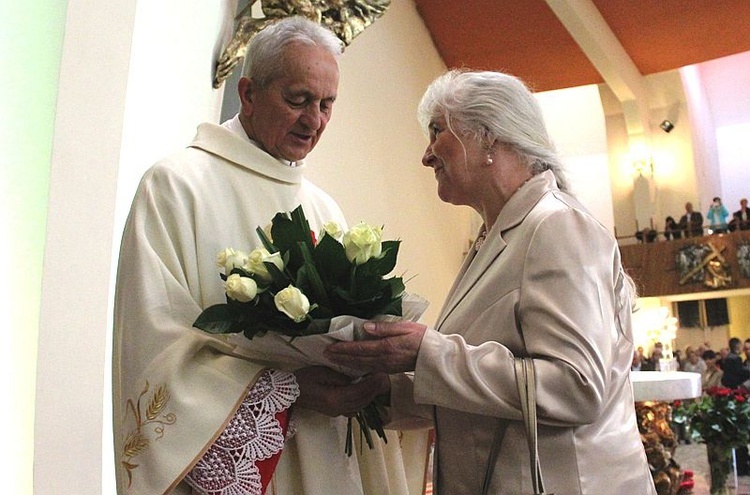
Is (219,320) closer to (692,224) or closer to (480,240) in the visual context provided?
(480,240)

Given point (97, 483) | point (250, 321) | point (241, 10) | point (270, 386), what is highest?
point (241, 10)

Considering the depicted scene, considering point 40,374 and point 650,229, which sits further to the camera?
point 650,229

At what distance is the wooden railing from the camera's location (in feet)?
56.9

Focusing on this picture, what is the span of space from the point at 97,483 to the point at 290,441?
73.1 inches

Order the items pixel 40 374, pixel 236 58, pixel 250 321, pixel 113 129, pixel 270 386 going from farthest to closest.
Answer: pixel 236 58, pixel 113 129, pixel 40 374, pixel 270 386, pixel 250 321

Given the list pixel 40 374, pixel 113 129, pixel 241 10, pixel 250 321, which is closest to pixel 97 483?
pixel 40 374

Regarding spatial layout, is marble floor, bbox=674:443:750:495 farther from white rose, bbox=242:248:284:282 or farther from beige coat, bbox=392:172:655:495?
white rose, bbox=242:248:284:282

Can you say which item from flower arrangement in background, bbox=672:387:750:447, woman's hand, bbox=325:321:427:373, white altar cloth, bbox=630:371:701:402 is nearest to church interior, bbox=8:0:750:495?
woman's hand, bbox=325:321:427:373

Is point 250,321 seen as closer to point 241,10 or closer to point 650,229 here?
point 241,10

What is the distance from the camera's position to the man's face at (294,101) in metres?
2.58

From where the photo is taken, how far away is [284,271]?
2.07 meters

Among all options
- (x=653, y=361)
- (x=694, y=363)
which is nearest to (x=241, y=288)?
(x=653, y=361)

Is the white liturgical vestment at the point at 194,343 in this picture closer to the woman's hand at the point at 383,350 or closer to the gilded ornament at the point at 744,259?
the woman's hand at the point at 383,350

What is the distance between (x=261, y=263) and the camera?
6.80 ft
